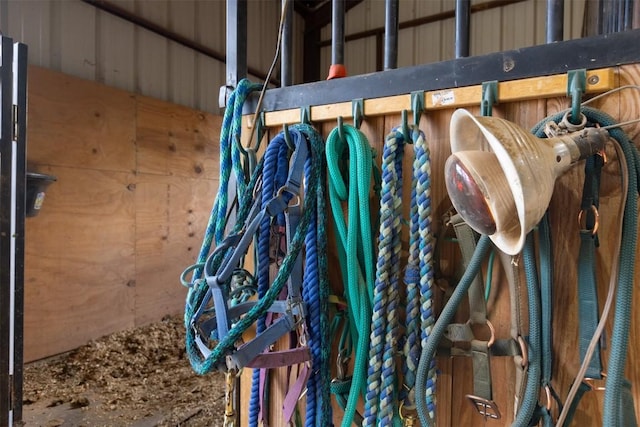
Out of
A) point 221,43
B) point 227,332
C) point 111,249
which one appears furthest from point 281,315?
point 221,43

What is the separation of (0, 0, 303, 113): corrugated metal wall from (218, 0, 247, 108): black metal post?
2.12 metres

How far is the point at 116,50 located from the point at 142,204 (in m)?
1.16

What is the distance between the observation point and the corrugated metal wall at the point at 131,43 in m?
2.35

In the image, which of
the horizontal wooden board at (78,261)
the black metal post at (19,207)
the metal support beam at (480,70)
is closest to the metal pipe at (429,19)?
the horizontal wooden board at (78,261)

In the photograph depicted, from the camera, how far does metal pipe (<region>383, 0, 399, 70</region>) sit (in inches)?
29.5

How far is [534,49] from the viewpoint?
1.96 ft

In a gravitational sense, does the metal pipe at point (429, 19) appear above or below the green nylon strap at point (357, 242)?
above

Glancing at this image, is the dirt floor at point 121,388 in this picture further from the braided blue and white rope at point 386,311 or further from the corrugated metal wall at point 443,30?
A: the corrugated metal wall at point 443,30

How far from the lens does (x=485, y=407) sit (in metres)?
0.64

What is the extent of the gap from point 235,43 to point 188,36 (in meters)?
3.16

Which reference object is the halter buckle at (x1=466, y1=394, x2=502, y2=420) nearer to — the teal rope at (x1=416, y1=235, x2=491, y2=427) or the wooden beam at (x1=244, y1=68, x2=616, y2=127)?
the teal rope at (x1=416, y1=235, x2=491, y2=427)

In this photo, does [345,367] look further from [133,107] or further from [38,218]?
[133,107]

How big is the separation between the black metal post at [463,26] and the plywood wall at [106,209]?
94.1 inches

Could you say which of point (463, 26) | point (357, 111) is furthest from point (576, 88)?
point (357, 111)
